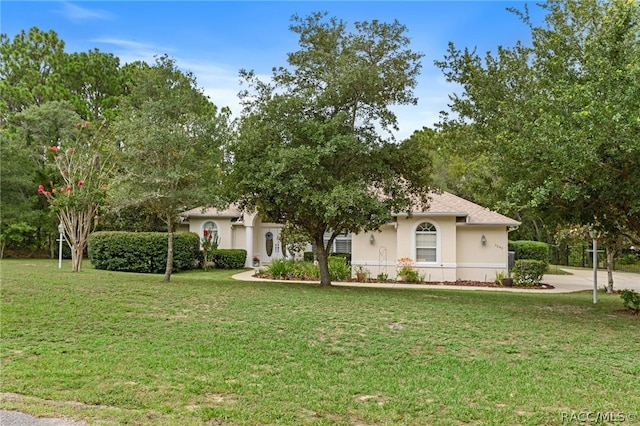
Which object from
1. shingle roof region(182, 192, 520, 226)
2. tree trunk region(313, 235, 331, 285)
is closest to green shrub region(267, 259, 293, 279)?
shingle roof region(182, 192, 520, 226)

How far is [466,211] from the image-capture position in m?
19.1

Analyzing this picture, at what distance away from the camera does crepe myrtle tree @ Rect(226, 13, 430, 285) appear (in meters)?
12.6

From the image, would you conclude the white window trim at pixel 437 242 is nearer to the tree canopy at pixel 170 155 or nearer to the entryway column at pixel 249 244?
the tree canopy at pixel 170 155

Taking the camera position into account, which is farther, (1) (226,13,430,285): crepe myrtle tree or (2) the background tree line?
(1) (226,13,430,285): crepe myrtle tree

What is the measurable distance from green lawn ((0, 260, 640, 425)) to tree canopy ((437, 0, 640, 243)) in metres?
2.46

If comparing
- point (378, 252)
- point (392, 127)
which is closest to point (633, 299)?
point (392, 127)

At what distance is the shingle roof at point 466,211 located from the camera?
18.6 meters

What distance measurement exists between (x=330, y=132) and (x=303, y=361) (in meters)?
7.86

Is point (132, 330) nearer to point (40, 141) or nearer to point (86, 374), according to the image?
point (86, 374)

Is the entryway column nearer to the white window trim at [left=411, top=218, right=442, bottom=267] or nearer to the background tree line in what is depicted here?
the white window trim at [left=411, top=218, right=442, bottom=267]

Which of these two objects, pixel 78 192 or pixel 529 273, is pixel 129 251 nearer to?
pixel 78 192

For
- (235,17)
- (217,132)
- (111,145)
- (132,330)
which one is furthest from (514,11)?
(111,145)

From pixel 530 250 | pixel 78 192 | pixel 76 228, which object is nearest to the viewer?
pixel 78 192

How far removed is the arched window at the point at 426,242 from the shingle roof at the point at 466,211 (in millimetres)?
718
